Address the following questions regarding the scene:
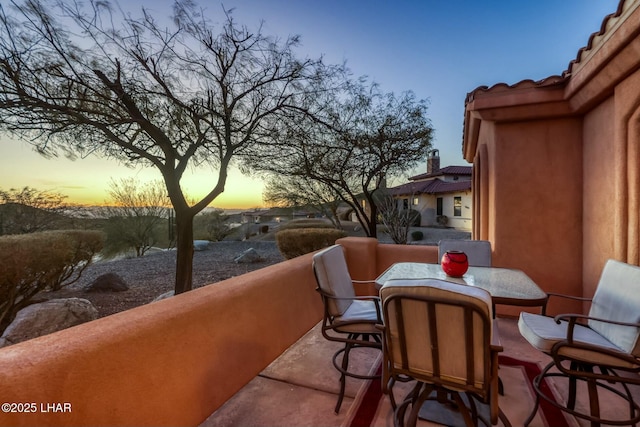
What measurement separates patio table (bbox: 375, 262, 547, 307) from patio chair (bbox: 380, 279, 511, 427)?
2.39 feet

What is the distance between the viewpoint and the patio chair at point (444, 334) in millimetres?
1357

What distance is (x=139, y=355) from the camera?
157 centimetres

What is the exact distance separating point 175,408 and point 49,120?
4924 millimetres

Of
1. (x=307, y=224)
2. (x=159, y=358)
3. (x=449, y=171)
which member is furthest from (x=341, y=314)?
(x=449, y=171)

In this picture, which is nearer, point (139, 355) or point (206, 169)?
Answer: point (139, 355)

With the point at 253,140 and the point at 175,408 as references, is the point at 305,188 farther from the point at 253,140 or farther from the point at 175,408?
the point at 175,408

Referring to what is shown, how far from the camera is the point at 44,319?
4016 millimetres

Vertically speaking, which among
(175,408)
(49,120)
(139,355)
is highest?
(49,120)

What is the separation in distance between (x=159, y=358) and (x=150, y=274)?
7.51 meters

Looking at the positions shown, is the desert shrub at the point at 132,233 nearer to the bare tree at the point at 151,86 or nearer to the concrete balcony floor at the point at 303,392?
the bare tree at the point at 151,86

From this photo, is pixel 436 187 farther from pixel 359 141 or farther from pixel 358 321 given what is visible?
pixel 358 321

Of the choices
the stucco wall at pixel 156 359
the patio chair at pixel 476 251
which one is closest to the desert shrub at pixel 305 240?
the patio chair at pixel 476 251

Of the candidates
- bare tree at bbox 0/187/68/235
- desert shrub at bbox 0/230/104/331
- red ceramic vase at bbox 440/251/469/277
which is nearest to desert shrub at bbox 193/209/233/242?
bare tree at bbox 0/187/68/235

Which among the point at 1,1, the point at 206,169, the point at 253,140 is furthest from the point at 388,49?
the point at 1,1
